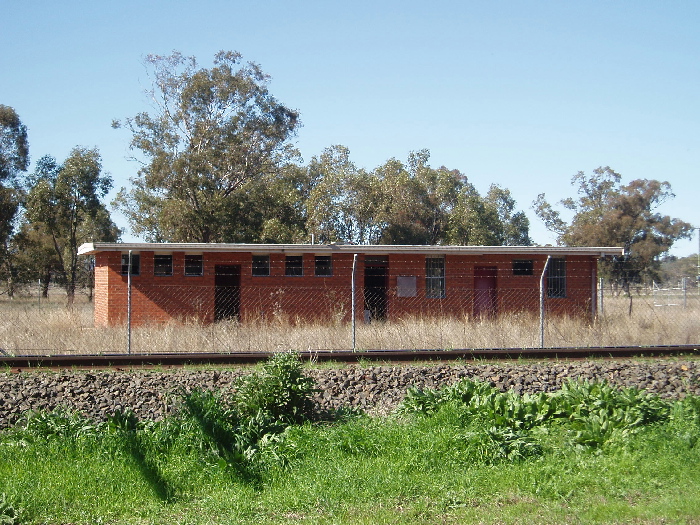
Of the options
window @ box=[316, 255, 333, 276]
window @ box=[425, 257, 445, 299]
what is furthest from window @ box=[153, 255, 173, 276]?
window @ box=[425, 257, 445, 299]

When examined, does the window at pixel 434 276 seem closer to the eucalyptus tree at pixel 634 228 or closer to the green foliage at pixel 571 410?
the green foliage at pixel 571 410

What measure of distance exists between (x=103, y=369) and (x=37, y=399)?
226cm

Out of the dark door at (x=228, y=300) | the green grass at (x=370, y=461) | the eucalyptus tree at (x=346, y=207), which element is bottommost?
the green grass at (x=370, y=461)

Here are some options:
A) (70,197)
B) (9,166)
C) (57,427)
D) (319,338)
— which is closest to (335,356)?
(319,338)

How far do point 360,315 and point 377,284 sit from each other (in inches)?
81.6

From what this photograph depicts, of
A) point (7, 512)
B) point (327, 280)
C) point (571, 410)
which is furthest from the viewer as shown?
point (327, 280)

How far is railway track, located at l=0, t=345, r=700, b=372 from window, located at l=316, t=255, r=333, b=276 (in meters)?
9.33

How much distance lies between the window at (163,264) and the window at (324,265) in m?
4.53

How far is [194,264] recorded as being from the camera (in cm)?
2167

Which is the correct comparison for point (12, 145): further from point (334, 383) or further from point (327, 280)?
point (334, 383)

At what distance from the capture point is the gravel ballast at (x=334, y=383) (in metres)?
8.55

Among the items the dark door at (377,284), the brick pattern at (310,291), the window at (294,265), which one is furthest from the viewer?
the dark door at (377,284)

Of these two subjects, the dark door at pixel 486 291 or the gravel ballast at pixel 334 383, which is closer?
the gravel ballast at pixel 334 383

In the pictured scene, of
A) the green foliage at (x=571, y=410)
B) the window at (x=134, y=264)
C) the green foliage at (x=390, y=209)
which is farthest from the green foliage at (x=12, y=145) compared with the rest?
the green foliage at (x=571, y=410)
